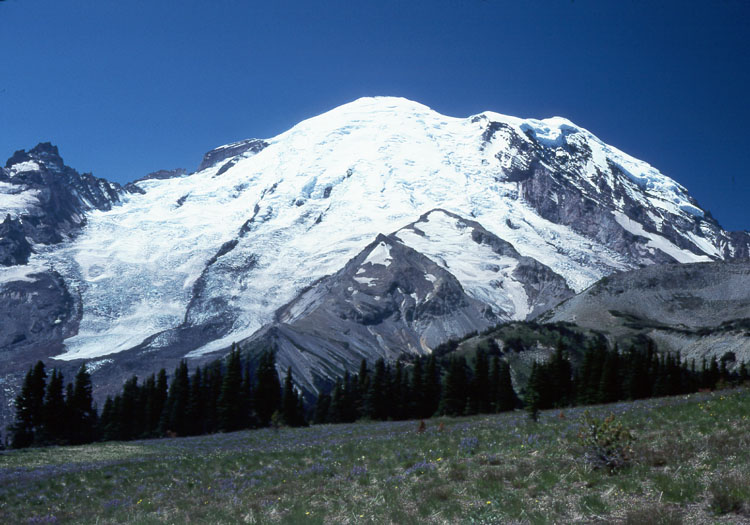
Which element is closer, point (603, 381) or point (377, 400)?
point (603, 381)

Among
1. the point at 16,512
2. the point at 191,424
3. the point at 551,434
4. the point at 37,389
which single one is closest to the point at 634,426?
the point at 551,434

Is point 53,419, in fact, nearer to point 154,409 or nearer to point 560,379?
point 154,409

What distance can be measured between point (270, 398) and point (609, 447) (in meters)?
75.4

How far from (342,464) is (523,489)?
29.5 ft

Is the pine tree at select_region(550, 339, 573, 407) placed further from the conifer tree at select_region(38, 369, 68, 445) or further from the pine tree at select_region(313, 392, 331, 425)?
the conifer tree at select_region(38, 369, 68, 445)

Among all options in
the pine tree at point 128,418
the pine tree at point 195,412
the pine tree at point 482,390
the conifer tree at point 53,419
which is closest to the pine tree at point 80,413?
the conifer tree at point 53,419

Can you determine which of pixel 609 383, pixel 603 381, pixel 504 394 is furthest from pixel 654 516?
pixel 504 394

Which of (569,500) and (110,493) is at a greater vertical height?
(569,500)

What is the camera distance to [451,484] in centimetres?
1730

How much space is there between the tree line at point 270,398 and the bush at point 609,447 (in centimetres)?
5917

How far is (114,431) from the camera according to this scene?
8612 cm

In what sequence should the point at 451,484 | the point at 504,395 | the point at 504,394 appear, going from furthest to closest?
the point at 504,394
the point at 504,395
the point at 451,484

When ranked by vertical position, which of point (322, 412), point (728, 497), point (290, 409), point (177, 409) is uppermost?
point (728, 497)

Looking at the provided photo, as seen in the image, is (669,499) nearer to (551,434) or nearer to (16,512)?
(551,434)
